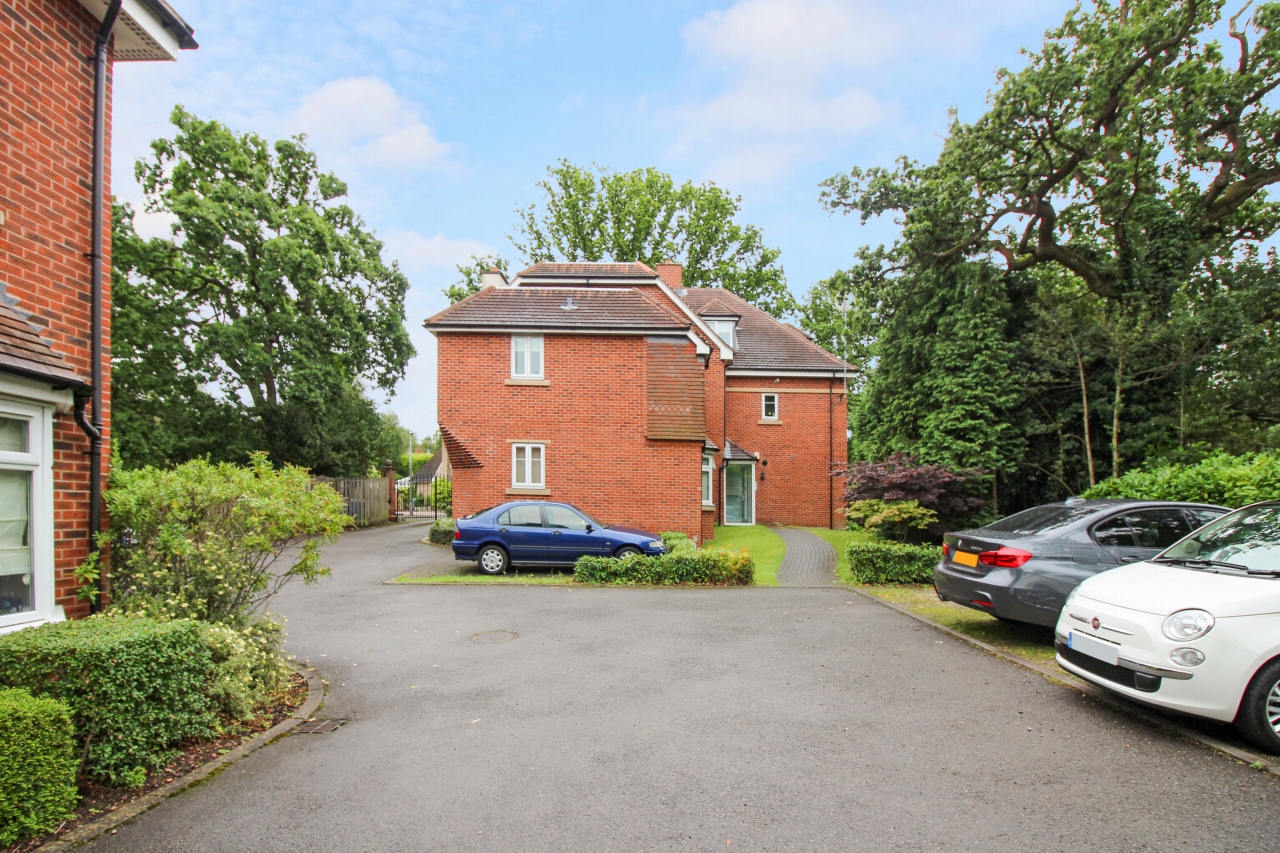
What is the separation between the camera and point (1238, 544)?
5477mm

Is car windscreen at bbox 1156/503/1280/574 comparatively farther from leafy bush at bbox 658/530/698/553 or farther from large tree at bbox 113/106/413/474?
large tree at bbox 113/106/413/474

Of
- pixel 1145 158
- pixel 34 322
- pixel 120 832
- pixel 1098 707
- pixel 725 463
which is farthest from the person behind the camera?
pixel 725 463

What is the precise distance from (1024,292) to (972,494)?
590 cm

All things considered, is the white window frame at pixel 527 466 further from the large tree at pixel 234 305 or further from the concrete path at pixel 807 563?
the large tree at pixel 234 305

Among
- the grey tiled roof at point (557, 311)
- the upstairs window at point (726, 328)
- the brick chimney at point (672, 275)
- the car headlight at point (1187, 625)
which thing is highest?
the brick chimney at point (672, 275)

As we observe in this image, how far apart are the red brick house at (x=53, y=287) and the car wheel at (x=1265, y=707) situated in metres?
8.14

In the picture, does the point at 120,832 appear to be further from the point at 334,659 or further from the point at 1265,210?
the point at 1265,210

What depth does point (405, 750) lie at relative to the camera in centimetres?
485

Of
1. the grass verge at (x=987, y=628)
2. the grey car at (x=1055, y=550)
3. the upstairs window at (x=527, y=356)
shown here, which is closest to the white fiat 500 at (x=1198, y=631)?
the grey car at (x=1055, y=550)

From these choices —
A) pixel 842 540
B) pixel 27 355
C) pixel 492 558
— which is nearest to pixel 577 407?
pixel 492 558

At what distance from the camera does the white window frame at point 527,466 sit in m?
18.4

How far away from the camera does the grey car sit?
716 centimetres

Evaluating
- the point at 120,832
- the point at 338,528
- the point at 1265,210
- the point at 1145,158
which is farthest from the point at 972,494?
the point at 120,832

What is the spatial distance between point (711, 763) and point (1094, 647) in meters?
3.11
